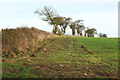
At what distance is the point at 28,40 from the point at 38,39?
2.88m

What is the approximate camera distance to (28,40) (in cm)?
1952

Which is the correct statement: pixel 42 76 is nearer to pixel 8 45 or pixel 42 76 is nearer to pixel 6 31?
pixel 8 45

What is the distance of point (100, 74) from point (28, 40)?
12.4 meters

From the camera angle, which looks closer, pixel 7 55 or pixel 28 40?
pixel 7 55

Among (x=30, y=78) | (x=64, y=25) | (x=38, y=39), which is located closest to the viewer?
(x=30, y=78)

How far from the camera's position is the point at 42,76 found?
8.33m

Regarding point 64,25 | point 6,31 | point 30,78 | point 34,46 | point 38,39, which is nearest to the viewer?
point 30,78

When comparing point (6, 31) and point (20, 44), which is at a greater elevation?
point (6, 31)

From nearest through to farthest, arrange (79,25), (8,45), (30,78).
→ (30,78) → (8,45) → (79,25)

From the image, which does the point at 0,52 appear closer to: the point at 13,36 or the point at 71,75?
the point at 13,36

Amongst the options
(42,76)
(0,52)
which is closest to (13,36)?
(0,52)

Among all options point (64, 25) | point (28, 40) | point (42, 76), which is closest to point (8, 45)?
point (28, 40)

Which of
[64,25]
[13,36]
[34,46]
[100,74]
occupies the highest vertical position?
[64,25]

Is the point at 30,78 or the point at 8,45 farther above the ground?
the point at 8,45
